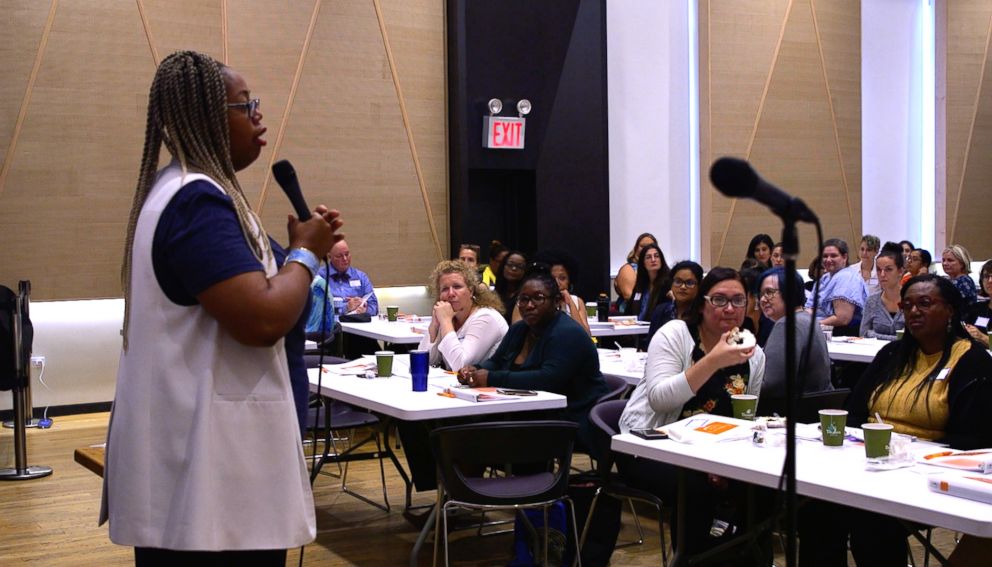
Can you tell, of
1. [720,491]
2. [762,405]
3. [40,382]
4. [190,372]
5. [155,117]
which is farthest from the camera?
[40,382]

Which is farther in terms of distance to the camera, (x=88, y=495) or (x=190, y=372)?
(x=88, y=495)

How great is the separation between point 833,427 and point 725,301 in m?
0.84

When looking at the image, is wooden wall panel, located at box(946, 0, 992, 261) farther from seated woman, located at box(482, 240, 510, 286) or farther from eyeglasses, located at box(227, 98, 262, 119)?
eyeglasses, located at box(227, 98, 262, 119)

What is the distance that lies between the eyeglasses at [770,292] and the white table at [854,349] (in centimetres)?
44

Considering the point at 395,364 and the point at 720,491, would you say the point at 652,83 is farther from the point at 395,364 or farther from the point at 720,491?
the point at 720,491

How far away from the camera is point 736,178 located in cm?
153

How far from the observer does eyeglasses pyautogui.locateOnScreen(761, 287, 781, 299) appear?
6152 mm

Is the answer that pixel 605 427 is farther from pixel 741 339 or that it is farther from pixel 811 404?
pixel 811 404

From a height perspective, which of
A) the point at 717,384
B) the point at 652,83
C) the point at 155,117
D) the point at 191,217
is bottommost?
the point at 717,384

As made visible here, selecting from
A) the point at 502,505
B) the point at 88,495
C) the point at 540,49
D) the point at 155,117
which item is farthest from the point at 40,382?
the point at 155,117

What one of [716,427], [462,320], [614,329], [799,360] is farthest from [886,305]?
[716,427]

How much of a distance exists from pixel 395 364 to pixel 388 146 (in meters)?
5.42

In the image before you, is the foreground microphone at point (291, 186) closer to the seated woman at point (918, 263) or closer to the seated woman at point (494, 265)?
the seated woman at point (494, 265)

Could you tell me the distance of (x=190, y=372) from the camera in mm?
1811
